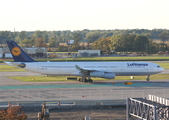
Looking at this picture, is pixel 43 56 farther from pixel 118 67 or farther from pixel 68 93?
pixel 68 93

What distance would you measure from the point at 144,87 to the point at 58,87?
13339 millimetres

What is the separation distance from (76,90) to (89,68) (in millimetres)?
10121

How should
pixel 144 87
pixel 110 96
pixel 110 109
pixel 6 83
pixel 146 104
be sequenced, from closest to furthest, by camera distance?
pixel 146 104 → pixel 110 109 → pixel 110 96 → pixel 144 87 → pixel 6 83

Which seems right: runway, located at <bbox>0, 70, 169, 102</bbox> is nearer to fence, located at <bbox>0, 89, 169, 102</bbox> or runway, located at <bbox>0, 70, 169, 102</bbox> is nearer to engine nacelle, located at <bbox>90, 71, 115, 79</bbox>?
fence, located at <bbox>0, 89, 169, 102</bbox>

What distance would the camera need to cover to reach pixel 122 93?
45.2m

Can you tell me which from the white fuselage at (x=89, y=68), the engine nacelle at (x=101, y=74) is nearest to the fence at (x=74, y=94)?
the engine nacelle at (x=101, y=74)

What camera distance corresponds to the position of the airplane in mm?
56094

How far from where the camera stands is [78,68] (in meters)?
56.1

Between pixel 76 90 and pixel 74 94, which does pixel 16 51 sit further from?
pixel 74 94

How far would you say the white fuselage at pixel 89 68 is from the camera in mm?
56688

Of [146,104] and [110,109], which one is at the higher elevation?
[146,104]

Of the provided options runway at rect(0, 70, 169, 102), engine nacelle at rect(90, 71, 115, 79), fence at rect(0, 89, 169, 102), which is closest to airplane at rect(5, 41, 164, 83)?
engine nacelle at rect(90, 71, 115, 79)

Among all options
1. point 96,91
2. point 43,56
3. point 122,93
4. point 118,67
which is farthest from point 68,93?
point 43,56

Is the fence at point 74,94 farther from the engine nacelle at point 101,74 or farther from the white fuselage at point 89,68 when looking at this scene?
the white fuselage at point 89,68
